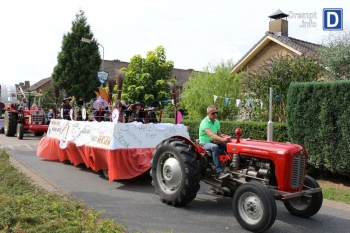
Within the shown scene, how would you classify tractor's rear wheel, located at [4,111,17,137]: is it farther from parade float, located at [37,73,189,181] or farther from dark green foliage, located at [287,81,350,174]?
dark green foliage, located at [287,81,350,174]

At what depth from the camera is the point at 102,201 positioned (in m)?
6.51

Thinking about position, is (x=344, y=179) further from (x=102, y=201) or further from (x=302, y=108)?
(x=102, y=201)

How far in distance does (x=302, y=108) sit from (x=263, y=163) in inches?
160

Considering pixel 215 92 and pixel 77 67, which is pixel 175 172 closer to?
pixel 215 92

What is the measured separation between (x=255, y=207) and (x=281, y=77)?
920 centimetres

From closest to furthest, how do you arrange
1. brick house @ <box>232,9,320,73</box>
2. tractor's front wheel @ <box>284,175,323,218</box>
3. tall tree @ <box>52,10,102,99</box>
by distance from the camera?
1. tractor's front wheel @ <box>284,175,323,218</box>
2. brick house @ <box>232,9,320,73</box>
3. tall tree @ <box>52,10,102,99</box>

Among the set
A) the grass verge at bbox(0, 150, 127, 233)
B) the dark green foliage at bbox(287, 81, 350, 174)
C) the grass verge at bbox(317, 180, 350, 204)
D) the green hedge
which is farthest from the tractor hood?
the green hedge

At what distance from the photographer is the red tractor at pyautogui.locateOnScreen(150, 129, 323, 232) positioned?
5.13 meters

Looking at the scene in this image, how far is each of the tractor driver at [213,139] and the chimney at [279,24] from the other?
19025 mm

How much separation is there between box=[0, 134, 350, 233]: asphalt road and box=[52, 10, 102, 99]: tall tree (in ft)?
99.5

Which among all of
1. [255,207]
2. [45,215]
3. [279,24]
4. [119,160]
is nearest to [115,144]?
[119,160]

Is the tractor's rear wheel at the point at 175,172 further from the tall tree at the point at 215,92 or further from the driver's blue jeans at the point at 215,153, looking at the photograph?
the tall tree at the point at 215,92

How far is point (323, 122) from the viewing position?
8.58 m

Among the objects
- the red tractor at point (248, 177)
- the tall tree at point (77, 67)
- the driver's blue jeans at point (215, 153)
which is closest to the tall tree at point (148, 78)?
the tall tree at point (77, 67)
